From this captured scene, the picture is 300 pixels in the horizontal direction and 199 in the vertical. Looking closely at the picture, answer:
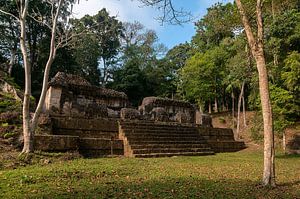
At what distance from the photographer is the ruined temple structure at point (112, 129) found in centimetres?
1202

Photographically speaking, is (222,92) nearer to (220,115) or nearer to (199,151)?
(220,115)

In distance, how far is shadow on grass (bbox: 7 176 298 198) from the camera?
572 cm

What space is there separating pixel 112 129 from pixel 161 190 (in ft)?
26.5

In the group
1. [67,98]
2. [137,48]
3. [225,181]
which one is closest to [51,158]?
[225,181]

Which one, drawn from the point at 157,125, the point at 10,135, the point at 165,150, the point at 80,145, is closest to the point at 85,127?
the point at 80,145

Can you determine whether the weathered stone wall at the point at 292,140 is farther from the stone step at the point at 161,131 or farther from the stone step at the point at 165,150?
the stone step at the point at 165,150

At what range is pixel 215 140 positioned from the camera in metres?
18.2

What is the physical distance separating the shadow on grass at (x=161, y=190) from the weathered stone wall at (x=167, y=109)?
10.5 m

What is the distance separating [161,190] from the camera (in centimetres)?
628

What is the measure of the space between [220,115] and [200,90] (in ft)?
13.0

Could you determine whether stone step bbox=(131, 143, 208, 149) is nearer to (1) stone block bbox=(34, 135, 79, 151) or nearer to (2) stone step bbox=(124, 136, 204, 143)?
Result: (2) stone step bbox=(124, 136, 204, 143)

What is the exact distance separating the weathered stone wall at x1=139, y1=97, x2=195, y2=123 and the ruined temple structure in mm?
69

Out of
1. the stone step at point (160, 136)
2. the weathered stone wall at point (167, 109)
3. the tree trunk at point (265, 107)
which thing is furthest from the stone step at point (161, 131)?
the tree trunk at point (265, 107)

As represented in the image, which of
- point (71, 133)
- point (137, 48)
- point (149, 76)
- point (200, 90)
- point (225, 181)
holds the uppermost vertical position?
point (137, 48)
